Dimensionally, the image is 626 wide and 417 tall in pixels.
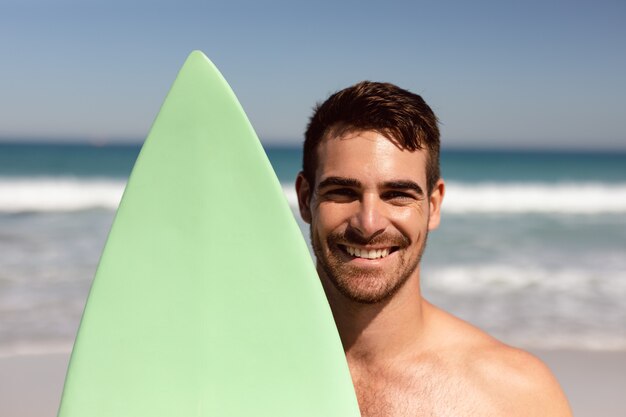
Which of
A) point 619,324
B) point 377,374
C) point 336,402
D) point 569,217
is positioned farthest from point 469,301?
point 569,217

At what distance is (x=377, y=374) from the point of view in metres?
2.43

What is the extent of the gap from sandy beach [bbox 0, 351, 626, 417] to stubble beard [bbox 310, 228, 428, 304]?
300 centimetres

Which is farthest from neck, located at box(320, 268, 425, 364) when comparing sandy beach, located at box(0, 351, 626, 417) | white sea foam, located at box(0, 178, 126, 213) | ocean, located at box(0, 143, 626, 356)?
white sea foam, located at box(0, 178, 126, 213)

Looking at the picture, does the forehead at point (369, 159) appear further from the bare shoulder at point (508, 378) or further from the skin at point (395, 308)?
the bare shoulder at point (508, 378)

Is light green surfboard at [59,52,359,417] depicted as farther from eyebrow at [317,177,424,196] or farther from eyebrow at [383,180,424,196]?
eyebrow at [383,180,424,196]

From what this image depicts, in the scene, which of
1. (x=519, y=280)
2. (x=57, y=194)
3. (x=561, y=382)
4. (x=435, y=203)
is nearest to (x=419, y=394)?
A: (x=435, y=203)

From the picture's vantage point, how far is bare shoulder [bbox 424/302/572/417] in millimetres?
2348

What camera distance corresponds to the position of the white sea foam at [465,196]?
14.0 m

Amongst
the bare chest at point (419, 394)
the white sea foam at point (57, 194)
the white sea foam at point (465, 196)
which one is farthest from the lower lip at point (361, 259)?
the white sea foam at point (57, 194)

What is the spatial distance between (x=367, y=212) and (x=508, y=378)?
2.60 feet

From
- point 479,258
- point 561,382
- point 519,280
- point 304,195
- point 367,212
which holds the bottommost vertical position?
point 561,382

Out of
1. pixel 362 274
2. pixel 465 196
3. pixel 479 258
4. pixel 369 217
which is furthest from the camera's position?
pixel 465 196

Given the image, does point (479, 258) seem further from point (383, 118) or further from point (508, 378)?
point (383, 118)

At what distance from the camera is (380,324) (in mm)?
2402
